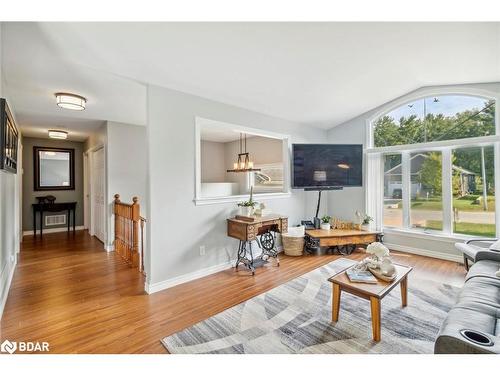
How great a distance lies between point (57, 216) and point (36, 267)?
124 inches

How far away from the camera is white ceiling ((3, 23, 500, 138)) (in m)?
2.12

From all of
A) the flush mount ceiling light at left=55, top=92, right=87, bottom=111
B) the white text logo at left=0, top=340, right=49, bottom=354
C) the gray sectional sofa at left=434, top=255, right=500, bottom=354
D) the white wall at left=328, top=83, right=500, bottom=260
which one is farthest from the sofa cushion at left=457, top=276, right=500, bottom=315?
the flush mount ceiling light at left=55, top=92, right=87, bottom=111

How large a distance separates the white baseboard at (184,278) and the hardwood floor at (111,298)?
0.26 feet

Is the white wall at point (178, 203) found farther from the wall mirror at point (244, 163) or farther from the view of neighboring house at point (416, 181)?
the view of neighboring house at point (416, 181)

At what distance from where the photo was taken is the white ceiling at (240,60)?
212 cm

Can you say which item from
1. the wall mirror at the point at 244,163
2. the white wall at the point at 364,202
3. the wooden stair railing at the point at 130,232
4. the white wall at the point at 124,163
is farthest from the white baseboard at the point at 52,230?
the white wall at the point at 364,202

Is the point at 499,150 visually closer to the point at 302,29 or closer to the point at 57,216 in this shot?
the point at 302,29

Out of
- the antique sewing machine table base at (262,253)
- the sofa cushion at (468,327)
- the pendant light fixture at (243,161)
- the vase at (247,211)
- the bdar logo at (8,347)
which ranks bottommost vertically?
the bdar logo at (8,347)

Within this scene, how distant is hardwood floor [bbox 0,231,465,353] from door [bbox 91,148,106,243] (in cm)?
95

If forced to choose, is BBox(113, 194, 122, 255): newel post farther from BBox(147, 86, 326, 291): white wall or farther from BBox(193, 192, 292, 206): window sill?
BBox(193, 192, 292, 206): window sill

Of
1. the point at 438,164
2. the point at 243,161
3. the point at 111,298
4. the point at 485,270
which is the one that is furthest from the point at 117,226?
the point at 438,164

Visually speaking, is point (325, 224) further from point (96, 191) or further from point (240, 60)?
point (96, 191)

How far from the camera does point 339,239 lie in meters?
4.24

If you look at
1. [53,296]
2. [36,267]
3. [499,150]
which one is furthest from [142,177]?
[499,150]
